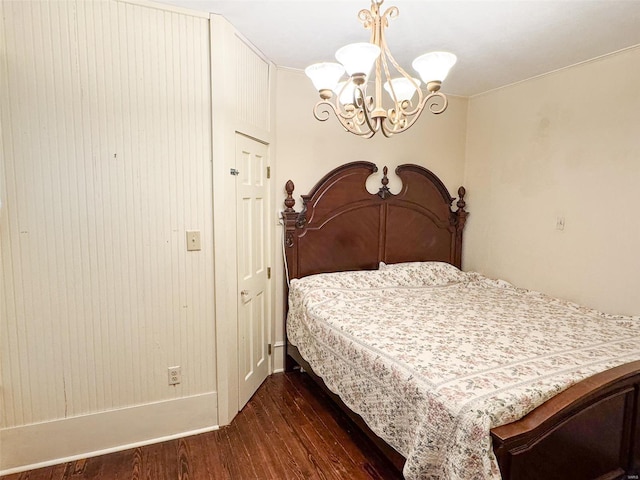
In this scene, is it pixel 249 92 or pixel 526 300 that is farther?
pixel 526 300

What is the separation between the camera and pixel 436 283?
342cm

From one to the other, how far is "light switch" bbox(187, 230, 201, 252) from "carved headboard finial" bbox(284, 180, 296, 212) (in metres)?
0.97

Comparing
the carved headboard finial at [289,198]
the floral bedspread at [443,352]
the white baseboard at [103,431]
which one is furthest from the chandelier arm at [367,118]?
the white baseboard at [103,431]

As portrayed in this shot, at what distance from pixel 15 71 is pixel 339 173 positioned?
86.7 inches

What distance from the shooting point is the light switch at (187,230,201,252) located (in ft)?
7.46

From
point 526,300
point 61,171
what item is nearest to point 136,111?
point 61,171

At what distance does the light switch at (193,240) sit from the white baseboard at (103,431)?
36.4 inches

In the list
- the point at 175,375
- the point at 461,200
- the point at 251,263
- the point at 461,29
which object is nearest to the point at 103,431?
the point at 175,375

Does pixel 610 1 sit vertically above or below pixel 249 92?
above

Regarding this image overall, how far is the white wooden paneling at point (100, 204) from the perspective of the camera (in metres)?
1.91

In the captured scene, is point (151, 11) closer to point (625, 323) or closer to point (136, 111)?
point (136, 111)

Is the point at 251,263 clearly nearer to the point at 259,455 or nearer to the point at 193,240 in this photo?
the point at 193,240

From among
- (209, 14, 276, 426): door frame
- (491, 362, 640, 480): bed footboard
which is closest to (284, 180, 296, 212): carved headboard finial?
(209, 14, 276, 426): door frame

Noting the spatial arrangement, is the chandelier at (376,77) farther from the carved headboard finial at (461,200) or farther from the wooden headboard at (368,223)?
the carved headboard finial at (461,200)
